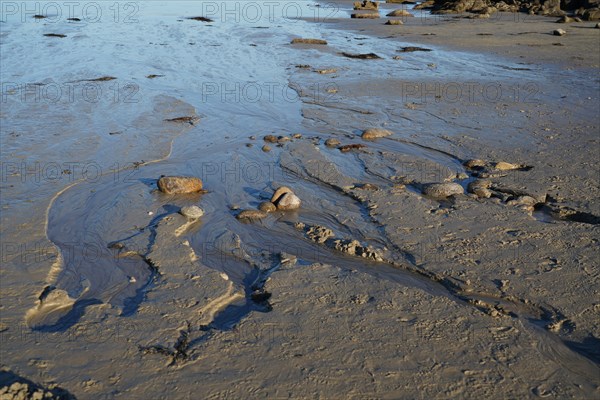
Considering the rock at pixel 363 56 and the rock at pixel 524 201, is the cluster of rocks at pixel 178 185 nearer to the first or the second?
the rock at pixel 524 201

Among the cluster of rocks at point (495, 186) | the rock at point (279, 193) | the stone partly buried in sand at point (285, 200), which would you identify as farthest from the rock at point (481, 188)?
the rock at point (279, 193)

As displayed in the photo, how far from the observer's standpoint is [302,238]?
5062 mm

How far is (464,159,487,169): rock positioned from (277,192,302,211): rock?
2.39 m

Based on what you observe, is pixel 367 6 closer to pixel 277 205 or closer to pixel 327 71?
pixel 327 71

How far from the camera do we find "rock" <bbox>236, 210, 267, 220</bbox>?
18.0 feet

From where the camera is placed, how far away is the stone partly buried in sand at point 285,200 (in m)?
5.67

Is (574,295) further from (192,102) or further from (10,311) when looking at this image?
(192,102)

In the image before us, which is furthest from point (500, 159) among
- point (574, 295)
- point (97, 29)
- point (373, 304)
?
point (97, 29)

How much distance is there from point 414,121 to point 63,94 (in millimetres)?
7020

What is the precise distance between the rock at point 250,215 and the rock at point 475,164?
9.19 feet

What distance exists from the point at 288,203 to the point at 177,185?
135cm

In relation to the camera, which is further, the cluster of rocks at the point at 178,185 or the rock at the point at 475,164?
the rock at the point at 475,164

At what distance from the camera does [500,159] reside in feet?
22.4

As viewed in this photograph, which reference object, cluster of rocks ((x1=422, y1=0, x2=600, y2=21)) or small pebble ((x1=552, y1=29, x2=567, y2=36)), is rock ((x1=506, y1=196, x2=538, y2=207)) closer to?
small pebble ((x1=552, y1=29, x2=567, y2=36))
